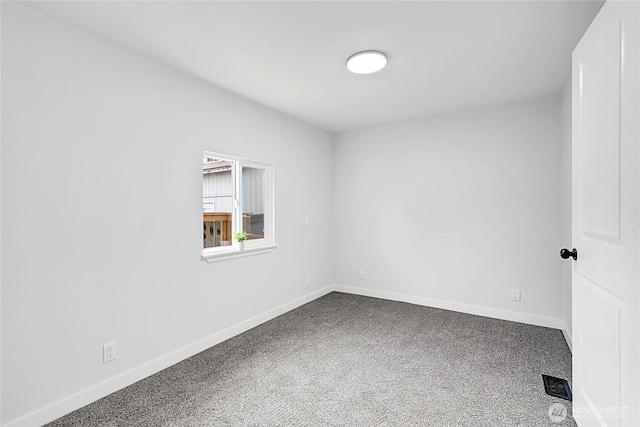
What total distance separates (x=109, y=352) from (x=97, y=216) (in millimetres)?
896

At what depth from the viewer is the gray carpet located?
1.81 m

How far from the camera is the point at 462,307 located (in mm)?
3648

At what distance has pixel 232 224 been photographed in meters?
3.22

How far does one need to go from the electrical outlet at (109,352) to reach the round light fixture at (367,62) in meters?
2.57

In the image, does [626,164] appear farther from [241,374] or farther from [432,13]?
[241,374]

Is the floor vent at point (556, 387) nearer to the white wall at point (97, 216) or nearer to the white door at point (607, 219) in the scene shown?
the white door at point (607, 219)

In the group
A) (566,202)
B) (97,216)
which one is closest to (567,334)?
(566,202)

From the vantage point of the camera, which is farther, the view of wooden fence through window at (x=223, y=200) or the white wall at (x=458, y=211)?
the white wall at (x=458, y=211)

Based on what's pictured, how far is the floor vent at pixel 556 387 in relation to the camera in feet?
6.53

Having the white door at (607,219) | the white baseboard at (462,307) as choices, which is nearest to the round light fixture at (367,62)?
the white door at (607,219)

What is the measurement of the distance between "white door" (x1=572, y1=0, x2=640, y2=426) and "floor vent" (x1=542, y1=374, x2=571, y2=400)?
329 millimetres

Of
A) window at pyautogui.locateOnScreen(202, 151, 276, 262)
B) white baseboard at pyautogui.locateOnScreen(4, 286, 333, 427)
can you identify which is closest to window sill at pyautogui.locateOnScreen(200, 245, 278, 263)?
window at pyautogui.locateOnScreen(202, 151, 276, 262)

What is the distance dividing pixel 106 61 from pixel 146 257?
1344 millimetres

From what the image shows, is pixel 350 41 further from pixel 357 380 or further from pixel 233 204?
pixel 357 380
